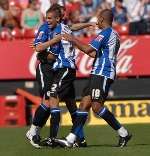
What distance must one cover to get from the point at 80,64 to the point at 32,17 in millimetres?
2286

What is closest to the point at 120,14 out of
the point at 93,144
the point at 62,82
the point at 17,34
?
the point at 17,34

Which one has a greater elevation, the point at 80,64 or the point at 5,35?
the point at 5,35

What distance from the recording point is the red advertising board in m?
17.5

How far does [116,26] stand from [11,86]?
315cm

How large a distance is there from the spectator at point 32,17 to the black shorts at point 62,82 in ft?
26.4

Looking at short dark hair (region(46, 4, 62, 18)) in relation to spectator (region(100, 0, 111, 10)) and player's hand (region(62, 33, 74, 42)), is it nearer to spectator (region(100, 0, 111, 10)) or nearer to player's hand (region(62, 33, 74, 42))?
player's hand (region(62, 33, 74, 42))

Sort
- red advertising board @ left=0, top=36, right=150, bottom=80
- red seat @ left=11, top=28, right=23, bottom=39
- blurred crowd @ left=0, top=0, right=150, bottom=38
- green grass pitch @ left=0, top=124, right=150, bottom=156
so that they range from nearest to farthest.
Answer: green grass pitch @ left=0, top=124, right=150, bottom=156 → red advertising board @ left=0, top=36, right=150, bottom=80 → red seat @ left=11, top=28, right=23, bottom=39 → blurred crowd @ left=0, top=0, right=150, bottom=38

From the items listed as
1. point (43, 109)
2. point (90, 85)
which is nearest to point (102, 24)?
point (90, 85)

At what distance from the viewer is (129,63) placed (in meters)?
17.7

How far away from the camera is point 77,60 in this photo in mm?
17547

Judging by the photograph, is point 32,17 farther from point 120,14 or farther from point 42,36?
point 42,36

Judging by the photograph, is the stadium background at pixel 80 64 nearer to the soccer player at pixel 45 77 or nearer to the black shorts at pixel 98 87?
the soccer player at pixel 45 77

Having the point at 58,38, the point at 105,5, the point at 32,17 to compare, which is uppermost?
the point at 58,38

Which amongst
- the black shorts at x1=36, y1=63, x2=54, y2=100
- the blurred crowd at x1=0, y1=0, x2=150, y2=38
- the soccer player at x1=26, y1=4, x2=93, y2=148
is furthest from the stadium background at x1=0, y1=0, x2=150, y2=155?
the black shorts at x1=36, y1=63, x2=54, y2=100
